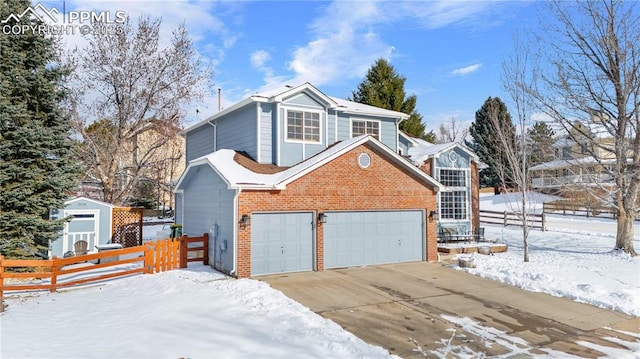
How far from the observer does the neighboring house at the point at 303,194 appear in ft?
39.4

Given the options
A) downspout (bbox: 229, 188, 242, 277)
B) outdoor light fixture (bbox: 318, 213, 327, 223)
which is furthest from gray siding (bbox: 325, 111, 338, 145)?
downspout (bbox: 229, 188, 242, 277)

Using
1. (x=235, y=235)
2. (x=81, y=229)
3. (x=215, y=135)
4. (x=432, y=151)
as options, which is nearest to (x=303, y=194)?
(x=235, y=235)

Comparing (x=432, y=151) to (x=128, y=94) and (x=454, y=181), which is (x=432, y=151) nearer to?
(x=454, y=181)

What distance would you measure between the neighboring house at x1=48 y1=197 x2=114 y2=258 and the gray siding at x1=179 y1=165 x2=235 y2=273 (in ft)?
11.5

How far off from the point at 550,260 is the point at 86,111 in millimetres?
23872

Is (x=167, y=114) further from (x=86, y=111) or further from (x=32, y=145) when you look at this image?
(x=32, y=145)

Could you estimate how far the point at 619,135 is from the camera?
53.2 feet

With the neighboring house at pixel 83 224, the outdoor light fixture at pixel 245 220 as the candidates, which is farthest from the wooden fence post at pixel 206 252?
the neighboring house at pixel 83 224

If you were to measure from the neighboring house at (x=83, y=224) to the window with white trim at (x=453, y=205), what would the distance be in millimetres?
14987

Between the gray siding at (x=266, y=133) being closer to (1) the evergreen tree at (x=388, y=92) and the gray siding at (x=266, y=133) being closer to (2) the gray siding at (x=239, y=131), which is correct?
A: (2) the gray siding at (x=239, y=131)

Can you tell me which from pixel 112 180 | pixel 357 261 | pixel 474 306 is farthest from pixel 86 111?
pixel 474 306

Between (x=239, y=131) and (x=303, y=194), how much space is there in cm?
492

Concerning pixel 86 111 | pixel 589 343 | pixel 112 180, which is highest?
pixel 86 111

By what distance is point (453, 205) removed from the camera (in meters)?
19.7
